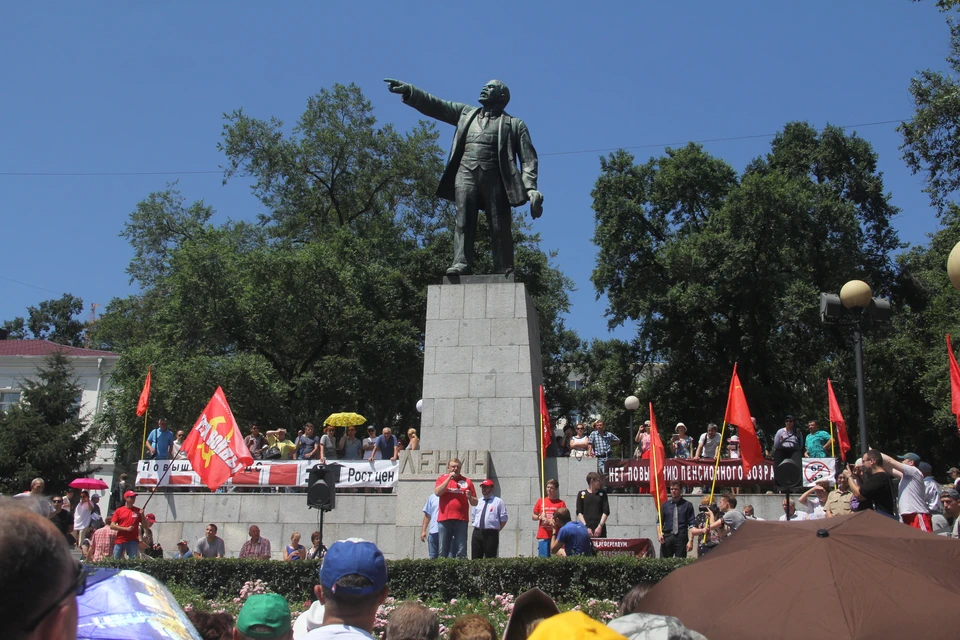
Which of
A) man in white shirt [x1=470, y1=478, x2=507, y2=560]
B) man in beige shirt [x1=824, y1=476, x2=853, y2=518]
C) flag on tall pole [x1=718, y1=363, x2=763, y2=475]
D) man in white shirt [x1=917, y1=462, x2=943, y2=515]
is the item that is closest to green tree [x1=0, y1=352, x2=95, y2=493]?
man in white shirt [x1=470, y1=478, x2=507, y2=560]

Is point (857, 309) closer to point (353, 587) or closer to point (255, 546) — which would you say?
point (255, 546)

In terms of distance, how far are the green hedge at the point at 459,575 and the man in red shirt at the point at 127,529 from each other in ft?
7.62

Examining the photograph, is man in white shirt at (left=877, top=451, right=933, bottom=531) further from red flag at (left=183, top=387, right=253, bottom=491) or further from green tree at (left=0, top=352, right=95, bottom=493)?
green tree at (left=0, top=352, right=95, bottom=493)

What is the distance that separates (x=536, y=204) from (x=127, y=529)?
7702 mm

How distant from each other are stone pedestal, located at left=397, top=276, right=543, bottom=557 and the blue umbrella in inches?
466

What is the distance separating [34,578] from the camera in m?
1.84

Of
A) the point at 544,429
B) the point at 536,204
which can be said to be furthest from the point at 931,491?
the point at 536,204

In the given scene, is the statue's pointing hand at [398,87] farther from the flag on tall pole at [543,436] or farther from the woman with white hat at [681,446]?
the woman with white hat at [681,446]

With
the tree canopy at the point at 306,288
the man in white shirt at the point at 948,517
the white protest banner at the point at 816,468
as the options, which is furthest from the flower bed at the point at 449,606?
the tree canopy at the point at 306,288

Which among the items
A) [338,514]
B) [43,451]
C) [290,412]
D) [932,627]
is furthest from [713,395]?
[932,627]

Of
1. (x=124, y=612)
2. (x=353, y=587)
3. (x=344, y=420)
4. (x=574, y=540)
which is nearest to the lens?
(x=124, y=612)

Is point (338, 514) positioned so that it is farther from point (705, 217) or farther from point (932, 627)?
point (705, 217)

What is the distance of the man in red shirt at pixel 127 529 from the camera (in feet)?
45.4

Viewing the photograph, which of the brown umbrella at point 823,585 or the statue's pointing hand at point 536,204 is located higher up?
the statue's pointing hand at point 536,204
